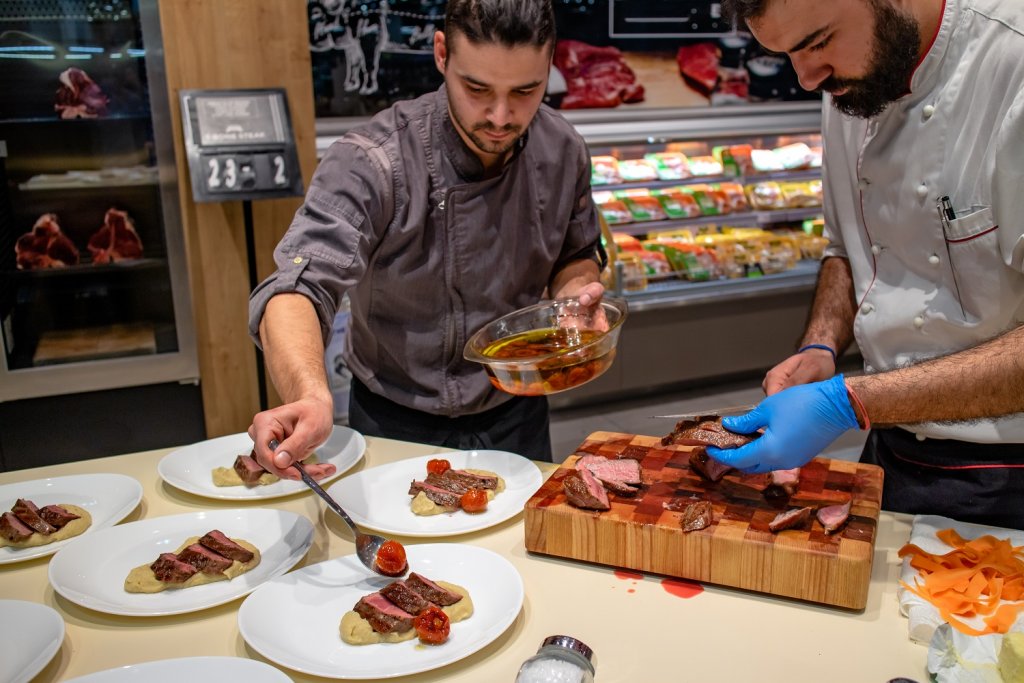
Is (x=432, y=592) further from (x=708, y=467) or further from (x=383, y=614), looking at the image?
(x=708, y=467)

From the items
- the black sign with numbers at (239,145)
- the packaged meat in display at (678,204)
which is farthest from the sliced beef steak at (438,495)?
the packaged meat in display at (678,204)

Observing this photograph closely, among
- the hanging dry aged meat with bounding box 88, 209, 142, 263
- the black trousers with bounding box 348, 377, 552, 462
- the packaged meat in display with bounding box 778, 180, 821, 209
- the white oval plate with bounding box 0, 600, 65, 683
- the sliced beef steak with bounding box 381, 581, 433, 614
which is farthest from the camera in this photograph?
the packaged meat in display with bounding box 778, 180, 821, 209

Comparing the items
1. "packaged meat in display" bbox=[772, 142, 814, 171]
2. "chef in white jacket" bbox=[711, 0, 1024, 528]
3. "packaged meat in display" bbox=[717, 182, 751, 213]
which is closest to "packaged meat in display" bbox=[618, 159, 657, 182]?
"packaged meat in display" bbox=[717, 182, 751, 213]

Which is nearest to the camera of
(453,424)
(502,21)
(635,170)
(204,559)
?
(204,559)

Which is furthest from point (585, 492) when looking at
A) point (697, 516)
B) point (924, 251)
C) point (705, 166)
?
point (705, 166)

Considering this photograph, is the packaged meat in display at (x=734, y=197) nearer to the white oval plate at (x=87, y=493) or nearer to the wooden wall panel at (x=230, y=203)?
the wooden wall panel at (x=230, y=203)

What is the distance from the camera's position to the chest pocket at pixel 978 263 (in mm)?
1911

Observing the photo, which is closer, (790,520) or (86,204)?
(790,520)

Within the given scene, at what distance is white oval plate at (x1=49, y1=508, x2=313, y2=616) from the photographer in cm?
159

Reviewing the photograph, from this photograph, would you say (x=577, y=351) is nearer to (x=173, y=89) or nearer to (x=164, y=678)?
(x=164, y=678)

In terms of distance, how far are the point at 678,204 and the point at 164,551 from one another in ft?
14.9

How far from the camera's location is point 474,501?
6.21ft

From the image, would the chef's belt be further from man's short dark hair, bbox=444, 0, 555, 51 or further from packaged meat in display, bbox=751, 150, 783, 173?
packaged meat in display, bbox=751, 150, 783, 173

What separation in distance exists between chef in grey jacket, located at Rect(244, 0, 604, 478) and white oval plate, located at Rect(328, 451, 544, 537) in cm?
29
